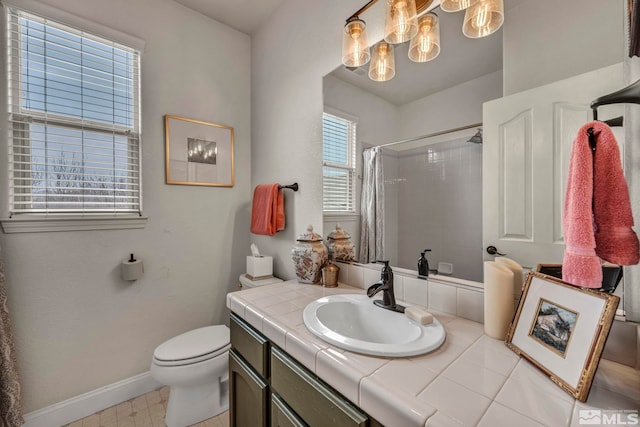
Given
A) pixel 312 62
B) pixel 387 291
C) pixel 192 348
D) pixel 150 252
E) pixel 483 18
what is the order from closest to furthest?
1. pixel 483 18
2. pixel 387 291
3. pixel 192 348
4. pixel 312 62
5. pixel 150 252

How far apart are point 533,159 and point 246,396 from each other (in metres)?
1.37

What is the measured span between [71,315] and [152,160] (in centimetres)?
104

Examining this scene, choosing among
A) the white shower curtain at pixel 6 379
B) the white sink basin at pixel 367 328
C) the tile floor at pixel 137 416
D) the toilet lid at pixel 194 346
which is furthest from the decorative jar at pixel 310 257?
the white shower curtain at pixel 6 379

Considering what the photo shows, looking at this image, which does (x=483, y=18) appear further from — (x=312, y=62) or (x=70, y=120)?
(x=70, y=120)

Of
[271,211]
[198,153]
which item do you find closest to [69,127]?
[198,153]

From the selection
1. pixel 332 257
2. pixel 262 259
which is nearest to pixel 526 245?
pixel 332 257

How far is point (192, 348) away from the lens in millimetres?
1513

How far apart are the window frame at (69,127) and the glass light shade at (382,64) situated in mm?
1516

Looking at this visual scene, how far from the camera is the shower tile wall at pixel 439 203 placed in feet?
3.15

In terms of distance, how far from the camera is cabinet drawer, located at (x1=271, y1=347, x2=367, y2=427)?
26.0 inches

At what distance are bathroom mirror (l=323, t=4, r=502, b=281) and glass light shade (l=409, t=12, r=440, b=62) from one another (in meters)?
0.02

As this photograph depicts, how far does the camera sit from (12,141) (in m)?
1.41

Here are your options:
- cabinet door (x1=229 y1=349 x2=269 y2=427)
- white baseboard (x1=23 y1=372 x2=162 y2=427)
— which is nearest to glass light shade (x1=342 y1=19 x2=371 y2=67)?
cabinet door (x1=229 y1=349 x2=269 y2=427)

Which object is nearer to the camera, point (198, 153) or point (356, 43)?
point (356, 43)
